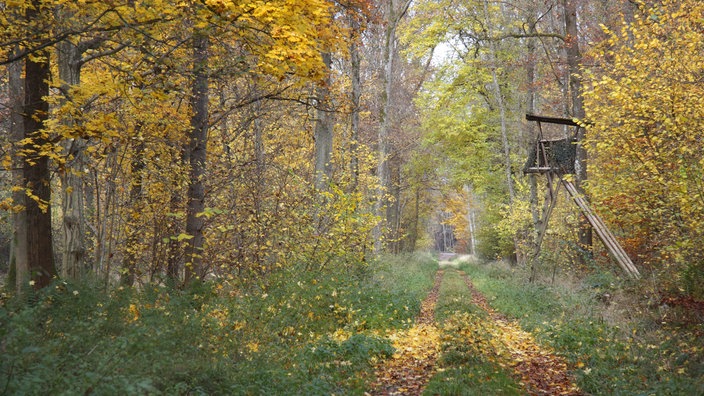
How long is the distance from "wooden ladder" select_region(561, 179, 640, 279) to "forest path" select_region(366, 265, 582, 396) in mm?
3206

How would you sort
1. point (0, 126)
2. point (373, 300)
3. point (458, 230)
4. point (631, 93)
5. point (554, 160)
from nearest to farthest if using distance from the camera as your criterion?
point (631, 93) → point (373, 300) → point (0, 126) → point (554, 160) → point (458, 230)

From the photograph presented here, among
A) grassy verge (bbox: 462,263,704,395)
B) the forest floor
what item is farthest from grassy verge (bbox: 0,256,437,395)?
grassy verge (bbox: 462,263,704,395)

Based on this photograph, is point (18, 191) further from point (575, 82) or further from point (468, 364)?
point (575, 82)

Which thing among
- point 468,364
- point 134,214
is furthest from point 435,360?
point 134,214

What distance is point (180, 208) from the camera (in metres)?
11.9

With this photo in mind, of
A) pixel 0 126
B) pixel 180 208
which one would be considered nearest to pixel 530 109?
pixel 180 208

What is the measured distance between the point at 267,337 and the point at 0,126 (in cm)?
1136

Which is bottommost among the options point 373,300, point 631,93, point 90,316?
point 373,300

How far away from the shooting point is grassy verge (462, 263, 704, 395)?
644cm

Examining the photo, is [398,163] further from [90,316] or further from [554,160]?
[90,316]

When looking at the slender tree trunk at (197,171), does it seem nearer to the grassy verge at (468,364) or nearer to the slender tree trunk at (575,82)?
the grassy verge at (468,364)

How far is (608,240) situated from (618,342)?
5775 millimetres

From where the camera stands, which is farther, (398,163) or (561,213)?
(398,163)

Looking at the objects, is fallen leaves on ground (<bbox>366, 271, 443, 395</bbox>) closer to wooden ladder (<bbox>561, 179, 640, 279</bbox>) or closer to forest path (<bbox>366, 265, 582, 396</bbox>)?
forest path (<bbox>366, 265, 582, 396</bbox>)
